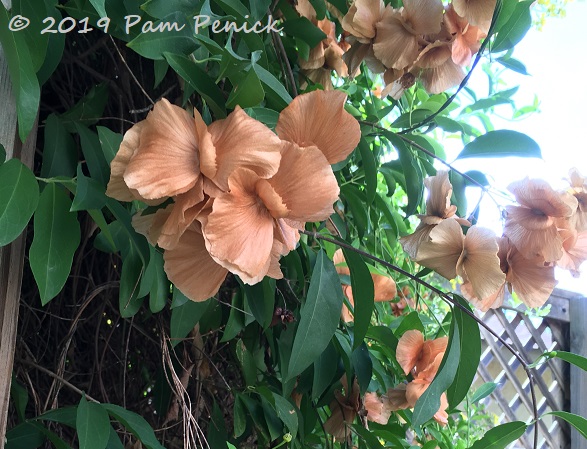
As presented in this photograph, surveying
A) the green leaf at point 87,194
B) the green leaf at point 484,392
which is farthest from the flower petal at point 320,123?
the green leaf at point 484,392

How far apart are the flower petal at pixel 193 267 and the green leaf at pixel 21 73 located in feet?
0.37

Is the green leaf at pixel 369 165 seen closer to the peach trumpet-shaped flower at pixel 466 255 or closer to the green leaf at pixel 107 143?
the peach trumpet-shaped flower at pixel 466 255

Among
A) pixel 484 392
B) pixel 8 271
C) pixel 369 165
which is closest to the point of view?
pixel 8 271

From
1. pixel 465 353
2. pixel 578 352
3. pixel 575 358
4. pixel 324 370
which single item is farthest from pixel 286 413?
pixel 578 352

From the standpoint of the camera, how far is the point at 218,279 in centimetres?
34

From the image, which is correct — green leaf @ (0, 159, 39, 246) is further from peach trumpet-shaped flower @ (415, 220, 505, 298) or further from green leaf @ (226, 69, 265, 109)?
peach trumpet-shaped flower @ (415, 220, 505, 298)

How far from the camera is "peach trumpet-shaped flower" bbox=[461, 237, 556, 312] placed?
0.51 metres

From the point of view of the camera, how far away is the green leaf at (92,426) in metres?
0.44

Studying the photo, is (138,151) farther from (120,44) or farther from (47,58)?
(120,44)

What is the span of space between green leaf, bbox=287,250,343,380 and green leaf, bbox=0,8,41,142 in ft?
0.79

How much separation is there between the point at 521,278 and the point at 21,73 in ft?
1.34

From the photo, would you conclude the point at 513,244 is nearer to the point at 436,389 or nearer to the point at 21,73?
the point at 436,389

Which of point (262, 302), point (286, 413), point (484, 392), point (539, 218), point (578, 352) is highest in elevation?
point (539, 218)

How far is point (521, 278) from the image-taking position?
0.52 m
